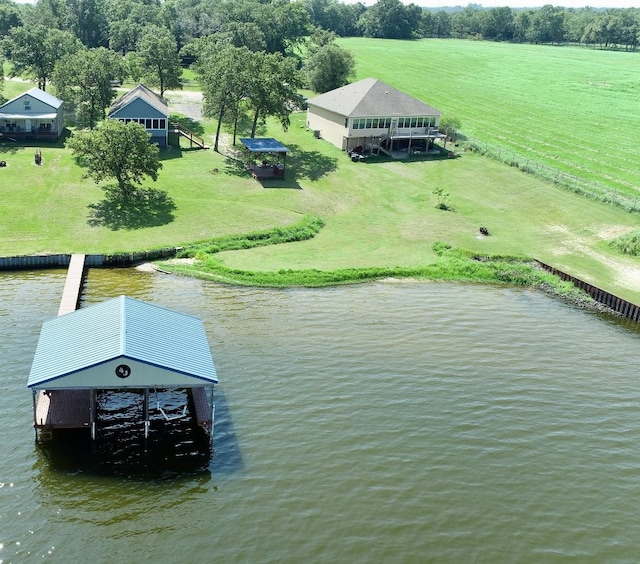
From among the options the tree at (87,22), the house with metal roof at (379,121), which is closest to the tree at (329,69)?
the house with metal roof at (379,121)

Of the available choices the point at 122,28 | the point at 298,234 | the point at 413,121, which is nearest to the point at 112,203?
the point at 298,234

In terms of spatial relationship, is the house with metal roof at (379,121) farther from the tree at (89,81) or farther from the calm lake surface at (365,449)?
the calm lake surface at (365,449)

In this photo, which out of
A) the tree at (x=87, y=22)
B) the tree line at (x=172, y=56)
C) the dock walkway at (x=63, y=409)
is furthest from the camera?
the tree at (x=87, y=22)

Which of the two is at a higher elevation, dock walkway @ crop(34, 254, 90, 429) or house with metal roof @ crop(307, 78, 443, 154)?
house with metal roof @ crop(307, 78, 443, 154)

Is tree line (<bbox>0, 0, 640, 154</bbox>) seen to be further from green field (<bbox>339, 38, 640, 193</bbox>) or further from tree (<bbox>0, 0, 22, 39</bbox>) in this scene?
green field (<bbox>339, 38, 640, 193</bbox>)

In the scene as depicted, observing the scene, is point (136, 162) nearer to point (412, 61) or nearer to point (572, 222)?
point (572, 222)

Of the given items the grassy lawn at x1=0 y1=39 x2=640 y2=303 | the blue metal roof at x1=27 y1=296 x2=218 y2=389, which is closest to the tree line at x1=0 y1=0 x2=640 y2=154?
the grassy lawn at x1=0 y1=39 x2=640 y2=303
